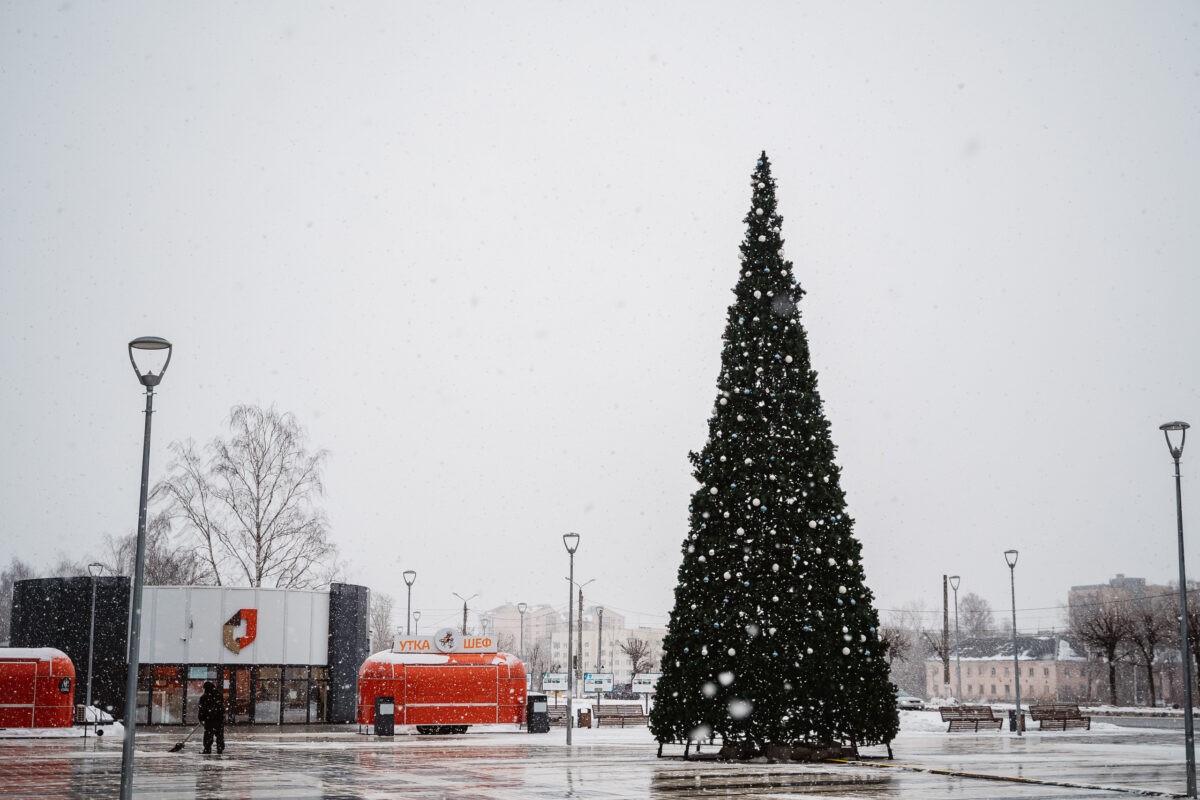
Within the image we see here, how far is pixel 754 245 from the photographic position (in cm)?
2578

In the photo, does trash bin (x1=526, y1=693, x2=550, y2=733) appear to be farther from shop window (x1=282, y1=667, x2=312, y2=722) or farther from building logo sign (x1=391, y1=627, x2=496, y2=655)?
shop window (x1=282, y1=667, x2=312, y2=722)

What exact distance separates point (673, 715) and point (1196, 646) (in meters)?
58.6

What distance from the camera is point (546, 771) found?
21.9 m

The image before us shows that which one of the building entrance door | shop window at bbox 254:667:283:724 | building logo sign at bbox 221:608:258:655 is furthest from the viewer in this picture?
shop window at bbox 254:667:283:724

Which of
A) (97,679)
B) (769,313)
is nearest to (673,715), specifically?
(769,313)

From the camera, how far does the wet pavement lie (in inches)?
685

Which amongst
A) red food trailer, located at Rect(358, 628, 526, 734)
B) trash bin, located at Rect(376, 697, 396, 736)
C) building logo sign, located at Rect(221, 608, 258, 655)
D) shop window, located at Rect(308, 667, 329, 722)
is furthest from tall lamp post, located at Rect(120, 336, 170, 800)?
shop window, located at Rect(308, 667, 329, 722)

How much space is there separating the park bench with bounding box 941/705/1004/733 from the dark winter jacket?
26.1m

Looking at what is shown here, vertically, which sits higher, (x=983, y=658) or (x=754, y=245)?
(x=754, y=245)

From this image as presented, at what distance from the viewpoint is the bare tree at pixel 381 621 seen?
471 ft

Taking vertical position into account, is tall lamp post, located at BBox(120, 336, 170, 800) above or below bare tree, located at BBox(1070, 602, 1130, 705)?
above

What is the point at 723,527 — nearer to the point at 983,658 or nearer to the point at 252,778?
the point at 252,778

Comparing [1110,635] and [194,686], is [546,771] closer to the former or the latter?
[194,686]

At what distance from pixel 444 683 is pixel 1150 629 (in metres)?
56.0
